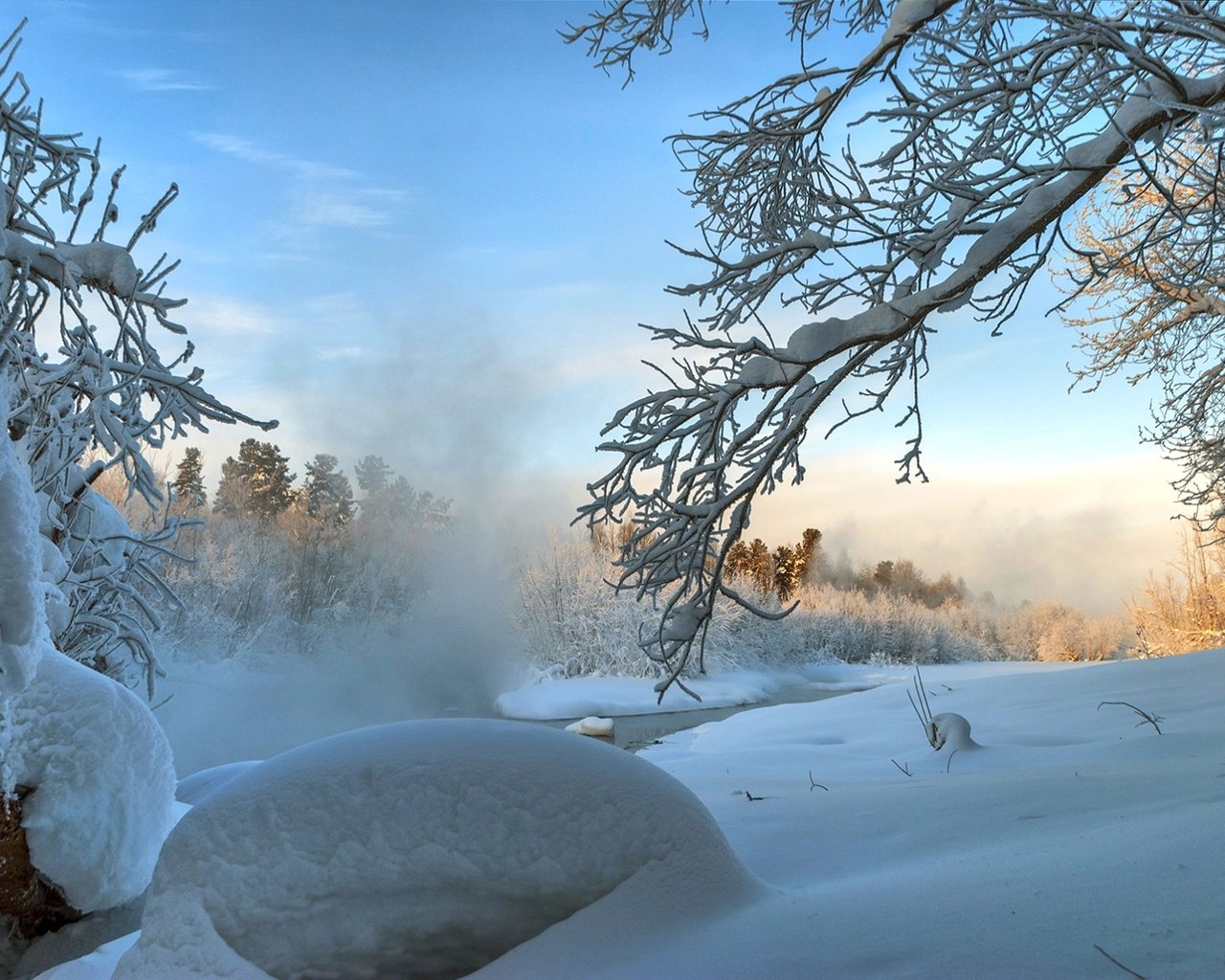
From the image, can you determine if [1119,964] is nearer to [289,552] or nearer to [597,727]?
[597,727]

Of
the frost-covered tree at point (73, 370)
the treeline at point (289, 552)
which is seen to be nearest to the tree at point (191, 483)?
the treeline at point (289, 552)

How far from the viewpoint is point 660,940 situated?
1861mm

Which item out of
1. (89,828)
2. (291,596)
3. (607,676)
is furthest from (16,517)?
(291,596)

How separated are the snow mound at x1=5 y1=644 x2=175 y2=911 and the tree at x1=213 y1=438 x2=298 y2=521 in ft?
93.2

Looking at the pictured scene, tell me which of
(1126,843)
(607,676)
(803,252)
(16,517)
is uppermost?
(803,252)

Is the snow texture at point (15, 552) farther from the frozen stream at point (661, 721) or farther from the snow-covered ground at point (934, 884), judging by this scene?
the frozen stream at point (661, 721)

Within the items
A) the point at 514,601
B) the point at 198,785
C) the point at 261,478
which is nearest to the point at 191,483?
the point at 261,478

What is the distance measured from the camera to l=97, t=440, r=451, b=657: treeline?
18.1 m

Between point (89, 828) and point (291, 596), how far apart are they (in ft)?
58.9

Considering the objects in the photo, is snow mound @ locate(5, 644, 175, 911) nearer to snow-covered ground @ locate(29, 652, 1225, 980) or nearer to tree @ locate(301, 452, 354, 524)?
snow-covered ground @ locate(29, 652, 1225, 980)

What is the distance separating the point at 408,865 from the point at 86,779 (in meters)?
2.49

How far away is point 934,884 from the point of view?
1.98 m

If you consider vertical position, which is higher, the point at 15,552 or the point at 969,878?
the point at 15,552

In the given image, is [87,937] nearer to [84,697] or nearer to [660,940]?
[84,697]
